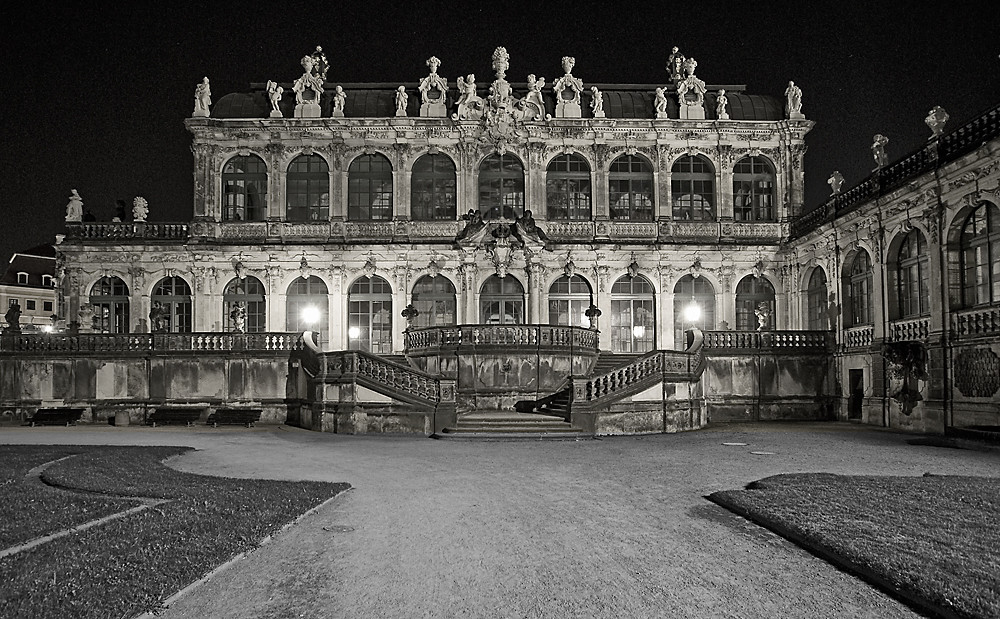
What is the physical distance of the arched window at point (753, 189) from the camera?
35.2 m

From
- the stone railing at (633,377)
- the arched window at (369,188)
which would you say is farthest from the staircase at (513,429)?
the arched window at (369,188)

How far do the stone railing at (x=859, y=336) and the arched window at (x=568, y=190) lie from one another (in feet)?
42.2

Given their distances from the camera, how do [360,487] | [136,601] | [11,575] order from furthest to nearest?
[360,487] → [11,575] → [136,601]

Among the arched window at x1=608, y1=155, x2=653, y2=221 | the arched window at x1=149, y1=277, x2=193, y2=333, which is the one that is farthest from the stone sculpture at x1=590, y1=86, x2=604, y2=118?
the arched window at x1=149, y1=277, x2=193, y2=333

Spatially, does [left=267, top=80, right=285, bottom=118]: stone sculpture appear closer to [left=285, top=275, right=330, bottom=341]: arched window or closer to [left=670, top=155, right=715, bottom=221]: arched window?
[left=285, top=275, right=330, bottom=341]: arched window

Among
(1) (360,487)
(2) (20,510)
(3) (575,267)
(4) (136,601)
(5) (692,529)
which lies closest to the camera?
(4) (136,601)

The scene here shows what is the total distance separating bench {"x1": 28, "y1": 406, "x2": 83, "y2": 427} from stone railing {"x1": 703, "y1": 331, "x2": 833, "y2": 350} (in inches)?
947

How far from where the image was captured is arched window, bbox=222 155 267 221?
Result: 114 ft

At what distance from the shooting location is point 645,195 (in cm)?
3509

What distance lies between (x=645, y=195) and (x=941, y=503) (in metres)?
26.9

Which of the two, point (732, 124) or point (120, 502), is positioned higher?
point (732, 124)

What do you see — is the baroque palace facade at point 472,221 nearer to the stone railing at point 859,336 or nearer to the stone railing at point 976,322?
the stone railing at point 859,336

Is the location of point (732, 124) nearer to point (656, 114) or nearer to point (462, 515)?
point (656, 114)

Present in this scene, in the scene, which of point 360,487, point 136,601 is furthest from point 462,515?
point 136,601
